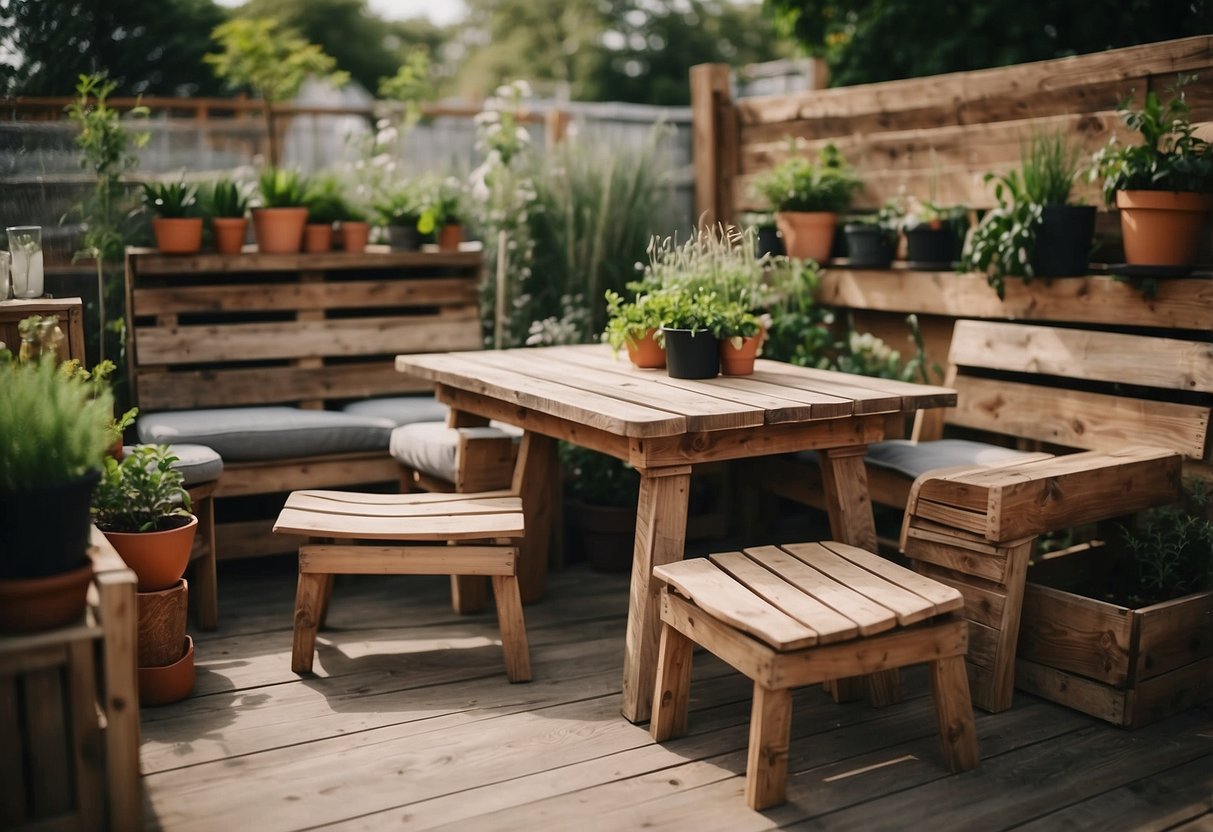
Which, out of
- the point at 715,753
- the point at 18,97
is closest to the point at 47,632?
the point at 715,753

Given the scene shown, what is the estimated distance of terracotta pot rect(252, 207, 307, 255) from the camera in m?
4.54

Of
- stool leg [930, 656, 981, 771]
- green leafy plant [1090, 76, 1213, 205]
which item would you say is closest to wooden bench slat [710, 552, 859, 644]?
stool leg [930, 656, 981, 771]

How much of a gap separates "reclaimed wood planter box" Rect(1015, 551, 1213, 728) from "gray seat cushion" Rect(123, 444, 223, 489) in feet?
7.92

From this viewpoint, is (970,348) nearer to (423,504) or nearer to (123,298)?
(423,504)

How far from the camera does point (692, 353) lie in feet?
11.0

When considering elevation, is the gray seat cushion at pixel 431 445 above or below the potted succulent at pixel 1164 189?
below

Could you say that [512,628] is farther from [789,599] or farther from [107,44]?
[107,44]

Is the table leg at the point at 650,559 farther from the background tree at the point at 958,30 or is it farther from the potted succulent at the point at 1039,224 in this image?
the background tree at the point at 958,30

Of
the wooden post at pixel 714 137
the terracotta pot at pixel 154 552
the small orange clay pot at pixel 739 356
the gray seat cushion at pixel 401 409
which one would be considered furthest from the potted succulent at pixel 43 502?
the wooden post at pixel 714 137

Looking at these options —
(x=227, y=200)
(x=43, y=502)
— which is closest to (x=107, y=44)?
(x=227, y=200)

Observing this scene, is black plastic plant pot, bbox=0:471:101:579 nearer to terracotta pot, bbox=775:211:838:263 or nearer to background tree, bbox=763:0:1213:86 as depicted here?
terracotta pot, bbox=775:211:838:263

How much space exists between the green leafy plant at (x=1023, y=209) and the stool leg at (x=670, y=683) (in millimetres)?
1863

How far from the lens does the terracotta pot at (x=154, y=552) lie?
3.01 metres

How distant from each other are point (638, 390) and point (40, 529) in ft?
5.05
